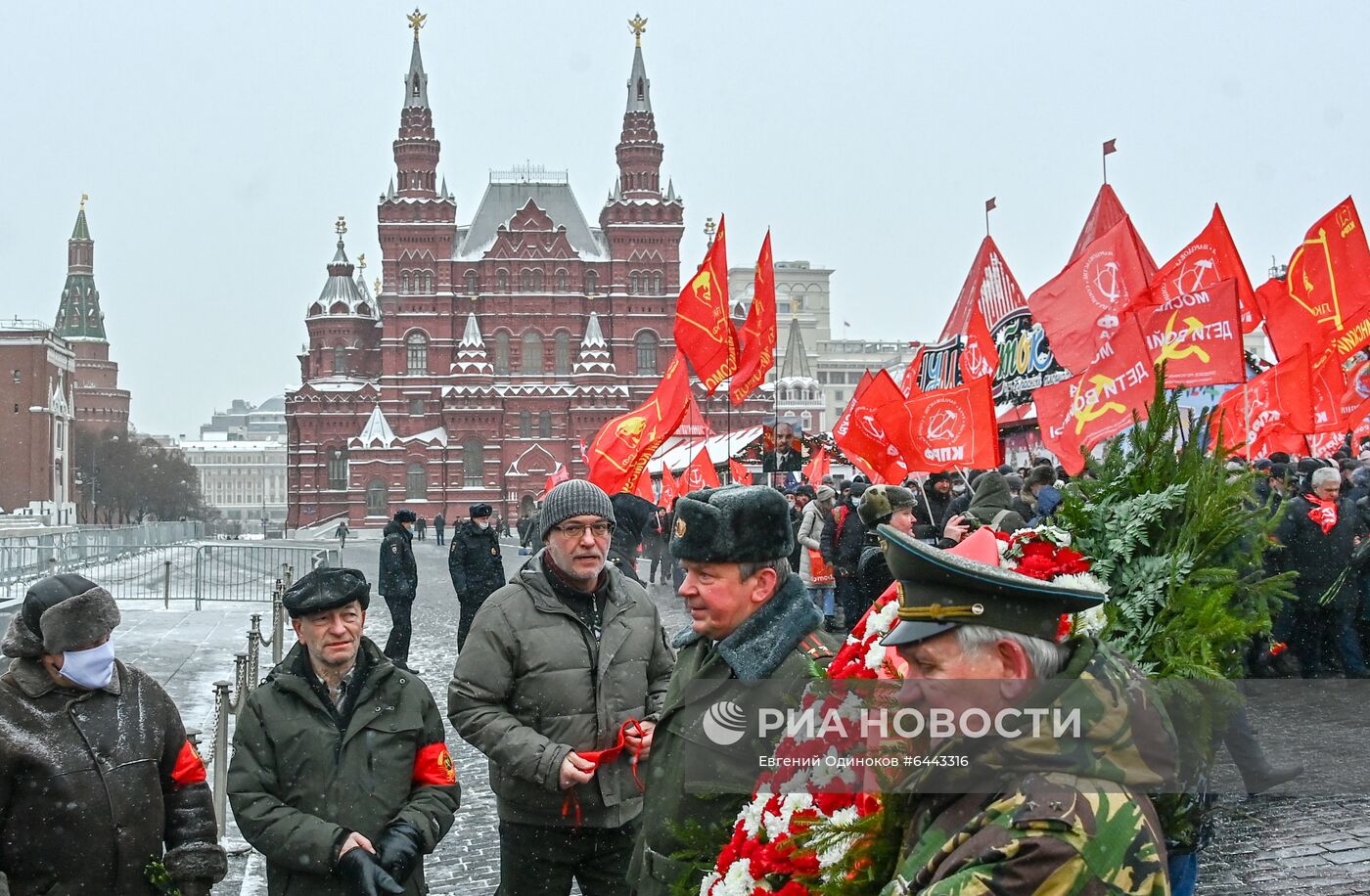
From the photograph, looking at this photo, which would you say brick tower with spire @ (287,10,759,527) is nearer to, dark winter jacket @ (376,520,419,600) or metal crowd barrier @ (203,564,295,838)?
dark winter jacket @ (376,520,419,600)

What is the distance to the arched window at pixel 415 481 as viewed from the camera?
237 ft

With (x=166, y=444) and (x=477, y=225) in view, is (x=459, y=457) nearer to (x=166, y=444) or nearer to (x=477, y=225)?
(x=477, y=225)

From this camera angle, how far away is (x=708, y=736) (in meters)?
3.35

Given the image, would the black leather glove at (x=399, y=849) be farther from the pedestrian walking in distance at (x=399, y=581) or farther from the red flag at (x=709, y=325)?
the red flag at (x=709, y=325)

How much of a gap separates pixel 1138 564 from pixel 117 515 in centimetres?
12088

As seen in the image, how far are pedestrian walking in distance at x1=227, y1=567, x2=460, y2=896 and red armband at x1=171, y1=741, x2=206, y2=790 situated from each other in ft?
0.61

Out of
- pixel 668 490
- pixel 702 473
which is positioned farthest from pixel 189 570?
pixel 702 473

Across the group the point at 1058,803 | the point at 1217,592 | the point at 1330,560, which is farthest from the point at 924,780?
the point at 1330,560

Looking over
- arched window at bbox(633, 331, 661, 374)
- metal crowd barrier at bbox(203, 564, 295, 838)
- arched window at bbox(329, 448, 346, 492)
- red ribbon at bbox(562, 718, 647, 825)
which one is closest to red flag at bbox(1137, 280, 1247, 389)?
metal crowd barrier at bbox(203, 564, 295, 838)

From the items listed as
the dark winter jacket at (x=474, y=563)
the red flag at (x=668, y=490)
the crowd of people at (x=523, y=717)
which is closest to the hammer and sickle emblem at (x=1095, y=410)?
the dark winter jacket at (x=474, y=563)

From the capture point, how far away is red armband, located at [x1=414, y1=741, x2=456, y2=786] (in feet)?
13.1

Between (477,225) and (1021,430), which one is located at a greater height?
(477,225)

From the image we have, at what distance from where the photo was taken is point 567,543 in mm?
4582

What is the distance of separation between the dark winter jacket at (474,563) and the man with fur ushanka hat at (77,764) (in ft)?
27.5
